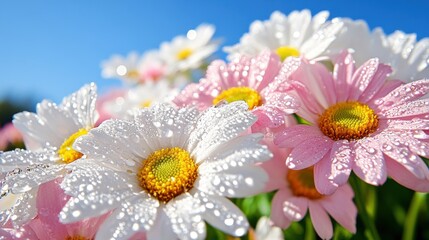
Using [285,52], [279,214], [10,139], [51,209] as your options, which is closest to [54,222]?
[51,209]

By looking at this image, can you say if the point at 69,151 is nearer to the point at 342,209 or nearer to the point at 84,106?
the point at 84,106

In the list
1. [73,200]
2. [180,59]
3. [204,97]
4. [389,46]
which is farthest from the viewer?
[180,59]

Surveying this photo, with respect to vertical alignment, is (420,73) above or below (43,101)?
below

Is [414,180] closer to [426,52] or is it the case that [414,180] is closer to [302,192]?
[302,192]

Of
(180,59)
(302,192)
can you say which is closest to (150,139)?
(302,192)

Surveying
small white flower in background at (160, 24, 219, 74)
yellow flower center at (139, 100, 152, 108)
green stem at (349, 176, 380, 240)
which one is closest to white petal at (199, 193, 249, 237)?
green stem at (349, 176, 380, 240)

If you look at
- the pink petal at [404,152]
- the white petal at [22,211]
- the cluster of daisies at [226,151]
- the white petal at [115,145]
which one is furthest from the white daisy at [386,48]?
the white petal at [22,211]
